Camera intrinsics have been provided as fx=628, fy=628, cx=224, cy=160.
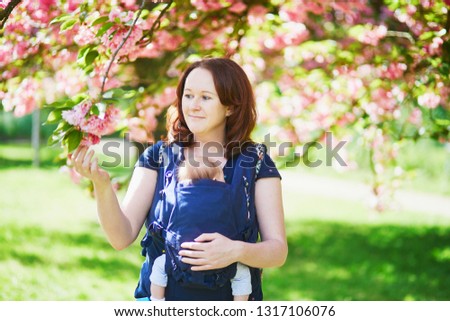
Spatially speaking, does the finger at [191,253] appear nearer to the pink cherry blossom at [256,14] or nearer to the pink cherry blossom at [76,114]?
the pink cherry blossom at [76,114]

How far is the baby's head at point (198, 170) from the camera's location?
2281mm

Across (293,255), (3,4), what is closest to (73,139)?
(3,4)

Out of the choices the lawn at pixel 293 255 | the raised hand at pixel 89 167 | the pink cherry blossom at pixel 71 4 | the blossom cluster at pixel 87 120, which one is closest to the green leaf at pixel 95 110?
the blossom cluster at pixel 87 120

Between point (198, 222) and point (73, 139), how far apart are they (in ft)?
1.85

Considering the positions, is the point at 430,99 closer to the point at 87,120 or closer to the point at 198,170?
the point at 198,170

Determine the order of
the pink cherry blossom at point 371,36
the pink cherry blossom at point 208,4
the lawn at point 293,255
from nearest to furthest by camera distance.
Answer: the pink cherry blossom at point 208,4 < the pink cherry blossom at point 371,36 < the lawn at point 293,255

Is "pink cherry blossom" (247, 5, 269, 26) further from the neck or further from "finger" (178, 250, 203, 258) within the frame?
"finger" (178, 250, 203, 258)

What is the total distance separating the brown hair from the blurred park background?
0.27 meters

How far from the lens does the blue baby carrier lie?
7.16 feet

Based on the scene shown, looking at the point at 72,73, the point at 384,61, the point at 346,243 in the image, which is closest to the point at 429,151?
the point at 346,243

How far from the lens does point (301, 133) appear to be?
258 inches

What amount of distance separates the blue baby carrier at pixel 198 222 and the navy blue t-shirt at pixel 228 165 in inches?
0.9
